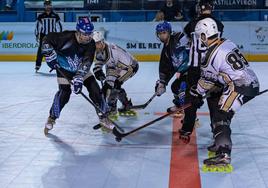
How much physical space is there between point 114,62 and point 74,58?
0.95 meters

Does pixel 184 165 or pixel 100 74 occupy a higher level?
pixel 100 74

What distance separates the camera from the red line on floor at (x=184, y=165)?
3846mm

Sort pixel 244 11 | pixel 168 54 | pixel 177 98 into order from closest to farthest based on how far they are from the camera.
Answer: pixel 168 54
pixel 177 98
pixel 244 11

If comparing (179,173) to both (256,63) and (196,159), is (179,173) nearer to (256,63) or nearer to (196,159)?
(196,159)

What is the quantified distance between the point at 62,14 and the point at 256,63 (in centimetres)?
436

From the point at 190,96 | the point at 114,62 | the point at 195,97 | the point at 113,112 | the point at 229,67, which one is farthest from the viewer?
the point at 113,112

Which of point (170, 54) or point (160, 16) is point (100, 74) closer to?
point (170, 54)

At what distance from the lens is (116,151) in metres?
4.72

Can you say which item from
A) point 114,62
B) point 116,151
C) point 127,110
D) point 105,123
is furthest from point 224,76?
point 127,110

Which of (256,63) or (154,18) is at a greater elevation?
(154,18)

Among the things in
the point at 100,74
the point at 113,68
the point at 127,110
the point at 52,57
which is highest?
the point at 52,57

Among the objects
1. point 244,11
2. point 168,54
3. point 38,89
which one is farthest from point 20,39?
point 168,54

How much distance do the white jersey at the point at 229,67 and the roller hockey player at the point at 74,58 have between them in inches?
47.1

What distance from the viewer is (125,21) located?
11.9 metres
